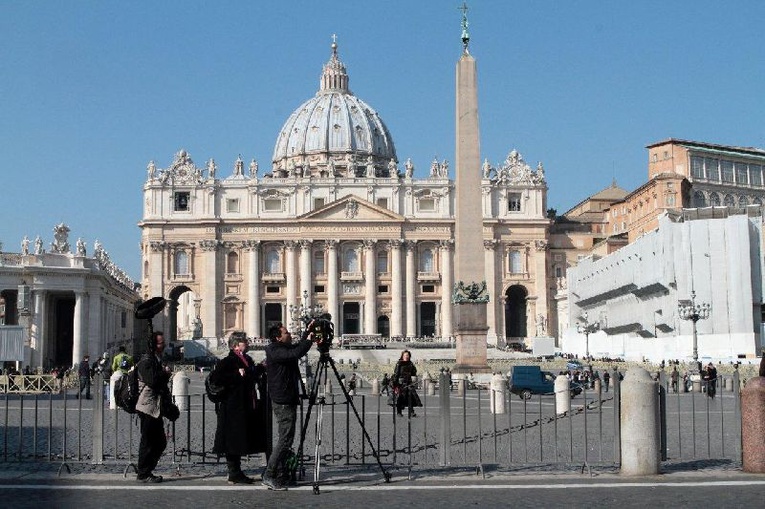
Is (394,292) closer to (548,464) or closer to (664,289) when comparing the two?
(664,289)

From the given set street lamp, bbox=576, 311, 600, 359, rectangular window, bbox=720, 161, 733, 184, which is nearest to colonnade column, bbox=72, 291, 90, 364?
Answer: street lamp, bbox=576, 311, 600, 359

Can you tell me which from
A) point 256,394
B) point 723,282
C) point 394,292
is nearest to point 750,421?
point 256,394

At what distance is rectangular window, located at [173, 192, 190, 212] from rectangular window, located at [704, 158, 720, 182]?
41.0 meters

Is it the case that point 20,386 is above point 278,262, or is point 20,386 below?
below

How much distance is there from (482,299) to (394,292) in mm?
57949

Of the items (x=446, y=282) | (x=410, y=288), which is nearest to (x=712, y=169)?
(x=446, y=282)

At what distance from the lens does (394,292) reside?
8794cm

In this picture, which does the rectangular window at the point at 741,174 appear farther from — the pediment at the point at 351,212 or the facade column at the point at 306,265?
the facade column at the point at 306,265

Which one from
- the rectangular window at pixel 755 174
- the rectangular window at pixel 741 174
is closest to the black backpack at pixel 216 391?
the rectangular window at pixel 741 174

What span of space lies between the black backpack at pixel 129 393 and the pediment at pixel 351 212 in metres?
76.2

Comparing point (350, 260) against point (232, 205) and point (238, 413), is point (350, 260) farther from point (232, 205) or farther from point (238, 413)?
point (238, 413)

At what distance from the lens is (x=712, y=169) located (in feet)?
254

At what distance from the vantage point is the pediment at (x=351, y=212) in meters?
87.0

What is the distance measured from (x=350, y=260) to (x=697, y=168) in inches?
1133
